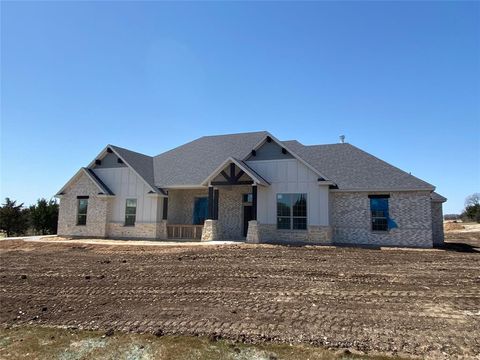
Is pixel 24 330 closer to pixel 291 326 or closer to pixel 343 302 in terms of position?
pixel 291 326

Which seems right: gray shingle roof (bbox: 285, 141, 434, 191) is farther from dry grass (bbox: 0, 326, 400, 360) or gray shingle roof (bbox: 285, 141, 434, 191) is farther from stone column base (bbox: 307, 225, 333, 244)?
dry grass (bbox: 0, 326, 400, 360)

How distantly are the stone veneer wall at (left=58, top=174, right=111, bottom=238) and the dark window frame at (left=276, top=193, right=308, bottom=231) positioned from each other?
12.0 metres

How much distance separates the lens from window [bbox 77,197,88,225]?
79.2 feet

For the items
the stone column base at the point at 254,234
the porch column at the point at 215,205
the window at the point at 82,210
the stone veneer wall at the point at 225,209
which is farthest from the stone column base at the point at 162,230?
the stone column base at the point at 254,234

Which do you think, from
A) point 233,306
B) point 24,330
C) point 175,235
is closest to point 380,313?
point 233,306

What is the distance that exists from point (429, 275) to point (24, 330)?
10662mm

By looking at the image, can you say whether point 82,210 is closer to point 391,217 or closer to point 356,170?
point 356,170

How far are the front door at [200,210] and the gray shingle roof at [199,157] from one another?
1.88m

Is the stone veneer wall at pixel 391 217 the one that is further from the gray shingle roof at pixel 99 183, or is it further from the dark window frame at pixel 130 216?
the gray shingle roof at pixel 99 183

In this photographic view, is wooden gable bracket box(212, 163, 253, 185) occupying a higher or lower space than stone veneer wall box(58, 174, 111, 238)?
higher

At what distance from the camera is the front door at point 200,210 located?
24.0 metres

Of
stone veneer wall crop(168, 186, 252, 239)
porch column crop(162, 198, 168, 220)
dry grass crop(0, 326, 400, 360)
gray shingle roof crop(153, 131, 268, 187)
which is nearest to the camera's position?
dry grass crop(0, 326, 400, 360)

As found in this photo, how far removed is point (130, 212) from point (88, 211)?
10.4ft

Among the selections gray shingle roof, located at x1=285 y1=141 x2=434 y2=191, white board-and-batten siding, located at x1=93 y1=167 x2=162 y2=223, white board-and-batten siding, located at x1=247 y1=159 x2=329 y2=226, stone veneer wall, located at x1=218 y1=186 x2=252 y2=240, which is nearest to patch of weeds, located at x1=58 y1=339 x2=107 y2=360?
white board-and-batten siding, located at x1=247 y1=159 x2=329 y2=226
